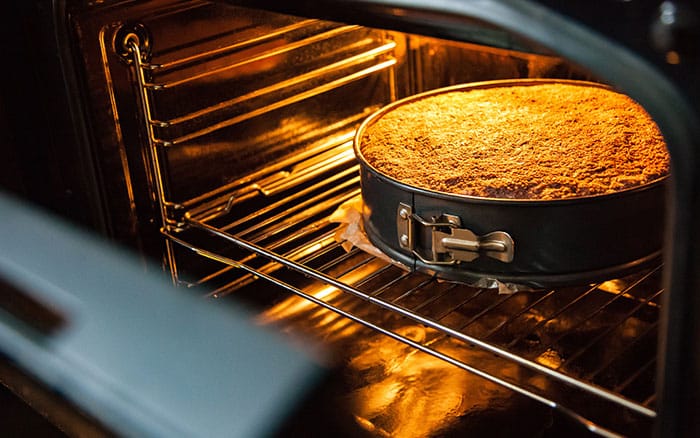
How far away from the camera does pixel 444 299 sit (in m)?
1.39

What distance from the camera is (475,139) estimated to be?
126cm

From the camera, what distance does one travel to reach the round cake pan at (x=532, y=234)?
104 centimetres

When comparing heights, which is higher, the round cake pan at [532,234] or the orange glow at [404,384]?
the round cake pan at [532,234]

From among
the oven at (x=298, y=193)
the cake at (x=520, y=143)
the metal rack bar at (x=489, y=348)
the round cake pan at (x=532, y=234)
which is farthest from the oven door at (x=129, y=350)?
the cake at (x=520, y=143)

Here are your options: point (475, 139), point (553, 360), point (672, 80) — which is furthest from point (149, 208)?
point (672, 80)

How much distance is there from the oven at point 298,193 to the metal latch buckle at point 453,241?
0.07 m

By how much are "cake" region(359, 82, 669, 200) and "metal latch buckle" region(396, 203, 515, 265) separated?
43 millimetres

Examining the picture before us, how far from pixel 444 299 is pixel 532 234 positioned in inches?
14.0

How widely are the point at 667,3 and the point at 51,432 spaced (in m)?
0.94

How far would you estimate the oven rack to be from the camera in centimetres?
112

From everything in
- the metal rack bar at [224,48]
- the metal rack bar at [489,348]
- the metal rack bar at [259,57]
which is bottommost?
the metal rack bar at [489,348]

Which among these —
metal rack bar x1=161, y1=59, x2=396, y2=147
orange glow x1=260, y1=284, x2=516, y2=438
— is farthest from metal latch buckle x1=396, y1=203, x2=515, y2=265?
metal rack bar x1=161, y1=59, x2=396, y2=147

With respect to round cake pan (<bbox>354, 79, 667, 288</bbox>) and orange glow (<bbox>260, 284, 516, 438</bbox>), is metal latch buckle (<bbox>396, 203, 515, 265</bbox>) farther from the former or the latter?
orange glow (<bbox>260, 284, 516, 438</bbox>)

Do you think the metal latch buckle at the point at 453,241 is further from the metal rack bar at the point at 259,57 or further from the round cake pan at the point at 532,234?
the metal rack bar at the point at 259,57
